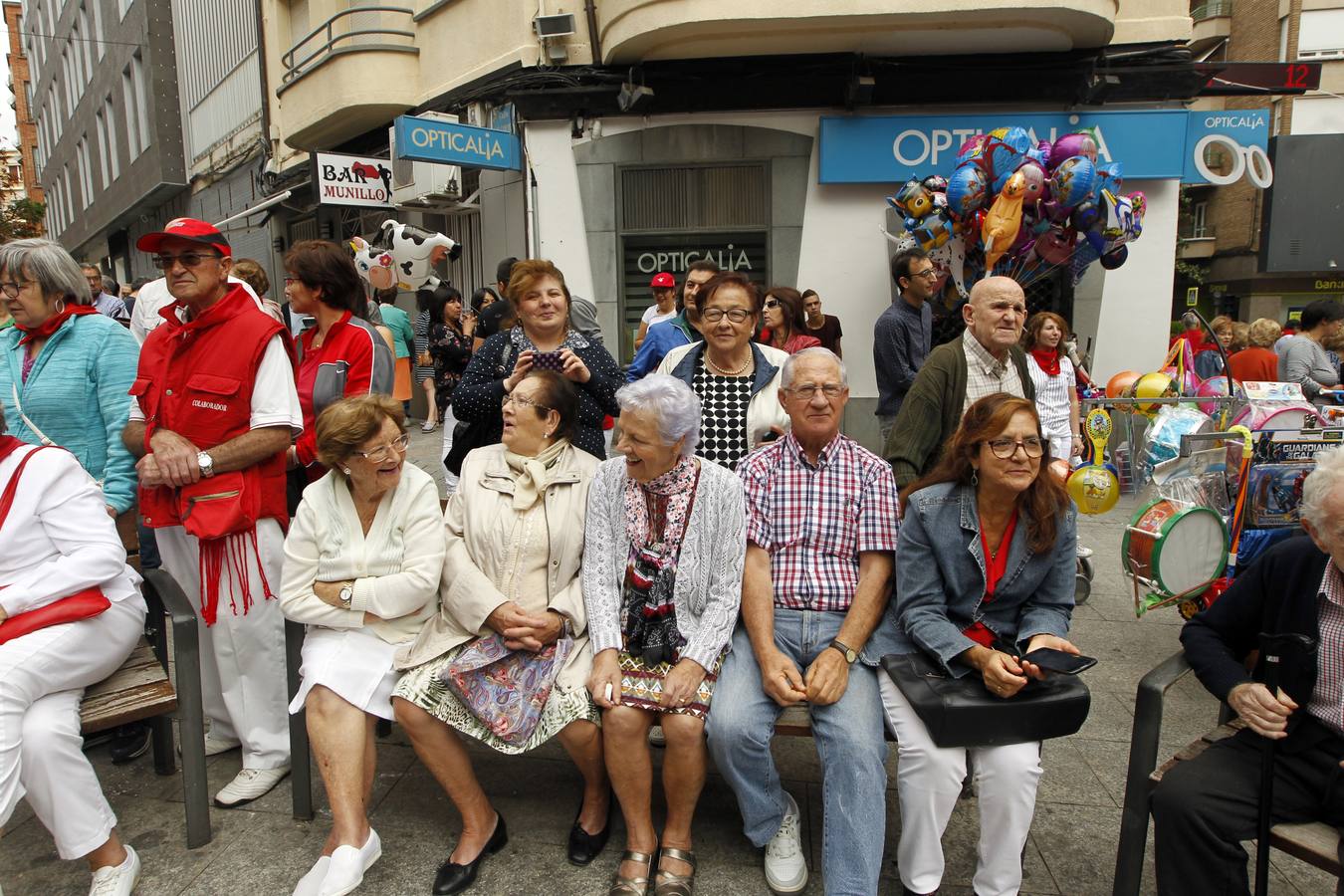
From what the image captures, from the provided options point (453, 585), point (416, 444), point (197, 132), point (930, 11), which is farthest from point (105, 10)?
point (453, 585)

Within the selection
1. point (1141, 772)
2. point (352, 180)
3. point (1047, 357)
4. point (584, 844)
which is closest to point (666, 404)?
point (584, 844)

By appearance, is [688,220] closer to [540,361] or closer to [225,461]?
[540,361]

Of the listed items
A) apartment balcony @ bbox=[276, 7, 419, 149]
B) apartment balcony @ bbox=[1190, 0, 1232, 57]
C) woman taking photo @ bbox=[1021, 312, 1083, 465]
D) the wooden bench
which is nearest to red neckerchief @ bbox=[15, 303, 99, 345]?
the wooden bench

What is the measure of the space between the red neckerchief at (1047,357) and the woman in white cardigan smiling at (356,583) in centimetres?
387

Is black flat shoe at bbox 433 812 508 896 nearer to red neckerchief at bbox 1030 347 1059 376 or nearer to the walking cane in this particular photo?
the walking cane

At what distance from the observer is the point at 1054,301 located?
898 centimetres

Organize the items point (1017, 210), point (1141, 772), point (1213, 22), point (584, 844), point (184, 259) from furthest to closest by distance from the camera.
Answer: point (1213, 22), point (1017, 210), point (184, 259), point (584, 844), point (1141, 772)

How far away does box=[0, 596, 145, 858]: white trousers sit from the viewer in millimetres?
2334

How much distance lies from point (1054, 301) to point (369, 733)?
332 inches

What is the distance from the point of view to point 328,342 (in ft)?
11.1

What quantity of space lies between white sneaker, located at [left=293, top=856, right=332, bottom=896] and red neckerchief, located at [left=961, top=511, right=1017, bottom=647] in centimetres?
201

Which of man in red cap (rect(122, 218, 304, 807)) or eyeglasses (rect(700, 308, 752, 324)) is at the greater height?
eyeglasses (rect(700, 308, 752, 324))

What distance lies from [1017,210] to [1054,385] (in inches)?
68.4

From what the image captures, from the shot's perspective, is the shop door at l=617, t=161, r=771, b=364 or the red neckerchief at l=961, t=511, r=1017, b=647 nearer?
the red neckerchief at l=961, t=511, r=1017, b=647
